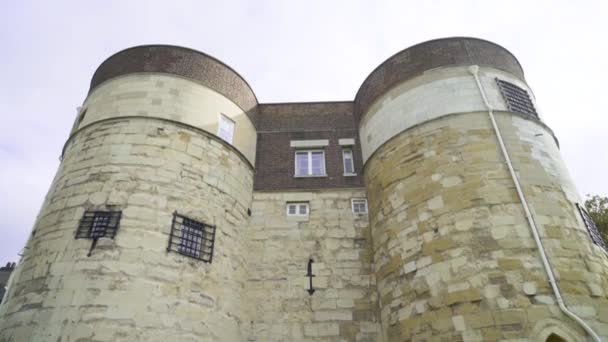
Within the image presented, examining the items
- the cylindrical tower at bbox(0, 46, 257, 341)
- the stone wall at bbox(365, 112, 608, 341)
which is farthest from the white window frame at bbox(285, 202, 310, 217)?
the stone wall at bbox(365, 112, 608, 341)

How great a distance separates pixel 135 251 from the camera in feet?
27.5

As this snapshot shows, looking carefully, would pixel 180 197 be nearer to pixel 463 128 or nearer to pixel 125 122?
pixel 125 122

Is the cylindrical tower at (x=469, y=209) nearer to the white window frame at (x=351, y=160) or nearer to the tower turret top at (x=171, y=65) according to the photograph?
the white window frame at (x=351, y=160)

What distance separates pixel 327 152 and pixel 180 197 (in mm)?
5830

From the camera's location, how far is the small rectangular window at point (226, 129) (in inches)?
467

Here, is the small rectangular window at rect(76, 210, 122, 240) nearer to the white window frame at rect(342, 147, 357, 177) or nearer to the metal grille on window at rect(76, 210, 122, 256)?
the metal grille on window at rect(76, 210, 122, 256)

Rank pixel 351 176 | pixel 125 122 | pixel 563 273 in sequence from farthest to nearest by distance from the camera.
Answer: pixel 351 176, pixel 125 122, pixel 563 273

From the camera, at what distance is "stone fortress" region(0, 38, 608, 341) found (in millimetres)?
7559

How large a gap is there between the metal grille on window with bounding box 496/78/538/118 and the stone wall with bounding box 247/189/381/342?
16.9 feet

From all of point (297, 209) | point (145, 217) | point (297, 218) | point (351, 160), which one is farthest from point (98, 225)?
point (351, 160)

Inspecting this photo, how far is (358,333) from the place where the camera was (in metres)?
9.79

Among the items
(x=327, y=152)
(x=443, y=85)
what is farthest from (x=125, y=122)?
(x=443, y=85)

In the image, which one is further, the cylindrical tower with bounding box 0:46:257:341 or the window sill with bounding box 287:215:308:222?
the window sill with bounding box 287:215:308:222

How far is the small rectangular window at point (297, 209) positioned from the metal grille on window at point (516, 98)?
22.2 ft
